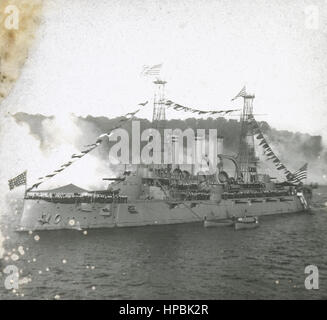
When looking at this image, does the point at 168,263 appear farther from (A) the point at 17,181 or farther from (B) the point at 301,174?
(B) the point at 301,174

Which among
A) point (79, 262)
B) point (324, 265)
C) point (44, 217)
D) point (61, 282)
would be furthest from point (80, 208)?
point (324, 265)

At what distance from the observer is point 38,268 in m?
22.5

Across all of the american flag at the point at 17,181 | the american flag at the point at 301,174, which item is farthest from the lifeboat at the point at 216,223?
the american flag at the point at 17,181

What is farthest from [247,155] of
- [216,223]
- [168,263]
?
[168,263]

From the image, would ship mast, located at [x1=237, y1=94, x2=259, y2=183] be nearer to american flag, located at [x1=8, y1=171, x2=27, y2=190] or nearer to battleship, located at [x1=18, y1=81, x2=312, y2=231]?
battleship, located at [x1=18, y1=81, x2=312, y2=231]

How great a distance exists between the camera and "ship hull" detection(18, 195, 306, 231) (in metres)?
33.5

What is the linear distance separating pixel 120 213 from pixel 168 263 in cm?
1307

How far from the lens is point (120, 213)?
36.0 meters

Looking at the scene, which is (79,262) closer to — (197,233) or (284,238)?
(197,233)

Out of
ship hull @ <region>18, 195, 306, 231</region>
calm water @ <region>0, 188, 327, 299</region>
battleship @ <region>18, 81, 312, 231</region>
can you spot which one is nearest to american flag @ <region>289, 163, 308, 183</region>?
battleship @ <region>18, 81, 312, 231</region>
